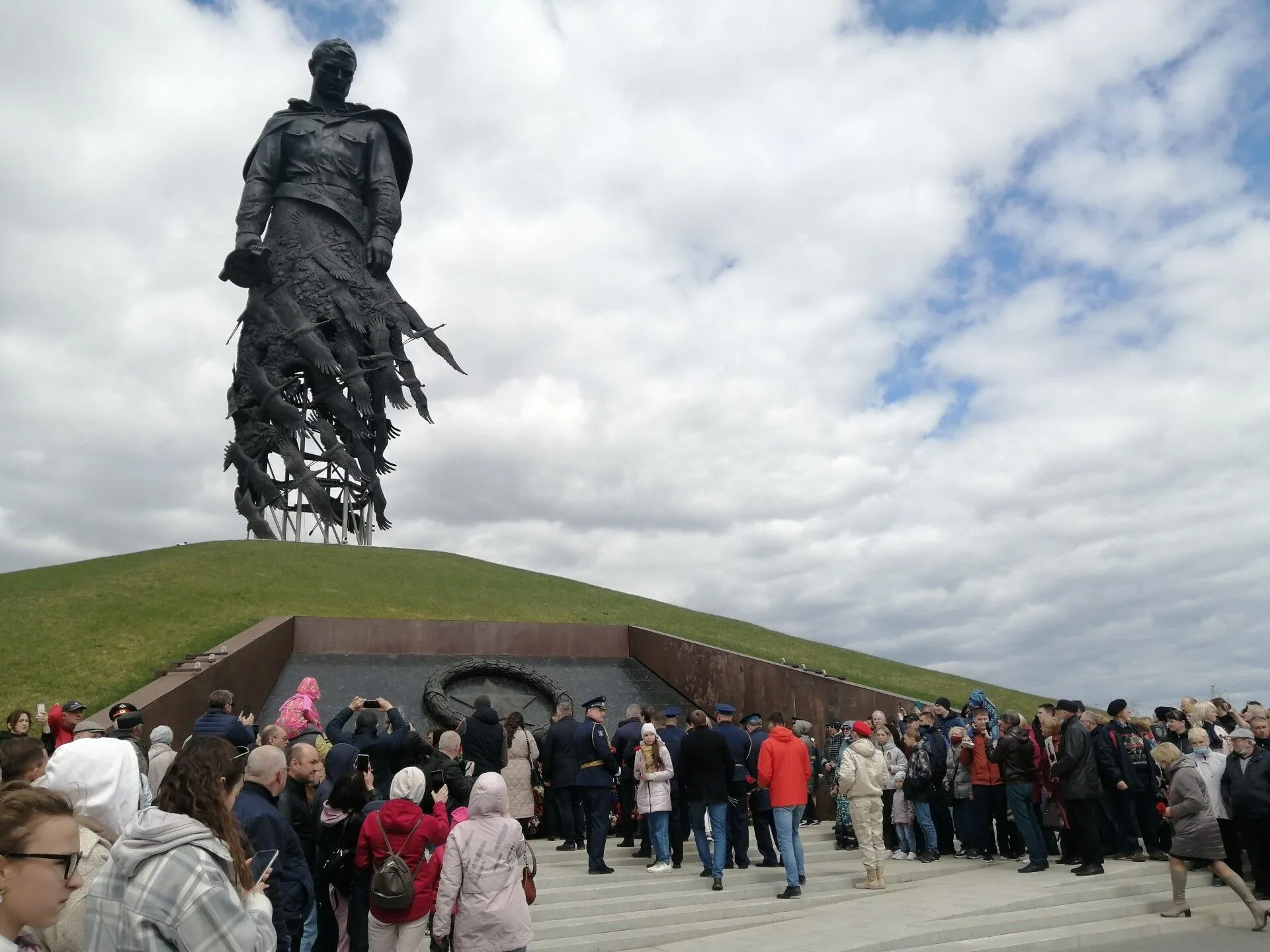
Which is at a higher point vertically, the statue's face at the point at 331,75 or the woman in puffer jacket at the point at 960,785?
the statue's face at the point at 331,75

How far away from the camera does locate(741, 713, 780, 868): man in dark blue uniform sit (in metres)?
9.68

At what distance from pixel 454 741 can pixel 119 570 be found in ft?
52.0

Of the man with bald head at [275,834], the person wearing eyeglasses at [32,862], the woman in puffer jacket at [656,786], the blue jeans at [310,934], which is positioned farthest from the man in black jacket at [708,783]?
the person wearing eyeglasses at [32,862]

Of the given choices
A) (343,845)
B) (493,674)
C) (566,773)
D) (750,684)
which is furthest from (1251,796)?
(493,674)

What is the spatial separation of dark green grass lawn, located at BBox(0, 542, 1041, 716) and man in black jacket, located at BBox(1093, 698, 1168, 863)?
24.2 feet

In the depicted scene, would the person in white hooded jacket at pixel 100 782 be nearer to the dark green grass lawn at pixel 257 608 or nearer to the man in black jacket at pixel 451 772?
the man in black jacket at pixel 451 772

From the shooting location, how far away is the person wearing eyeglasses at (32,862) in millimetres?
2295

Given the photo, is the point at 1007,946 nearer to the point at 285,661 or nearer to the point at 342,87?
the point at 285,661

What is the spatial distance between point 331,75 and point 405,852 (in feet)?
98.4

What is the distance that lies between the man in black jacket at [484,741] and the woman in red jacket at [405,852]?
12.4 ft

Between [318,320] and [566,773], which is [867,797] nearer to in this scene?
[566,773]

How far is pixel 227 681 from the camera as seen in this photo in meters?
14.0

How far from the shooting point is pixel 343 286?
28281mm

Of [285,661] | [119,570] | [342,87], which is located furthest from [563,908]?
[342,87]
